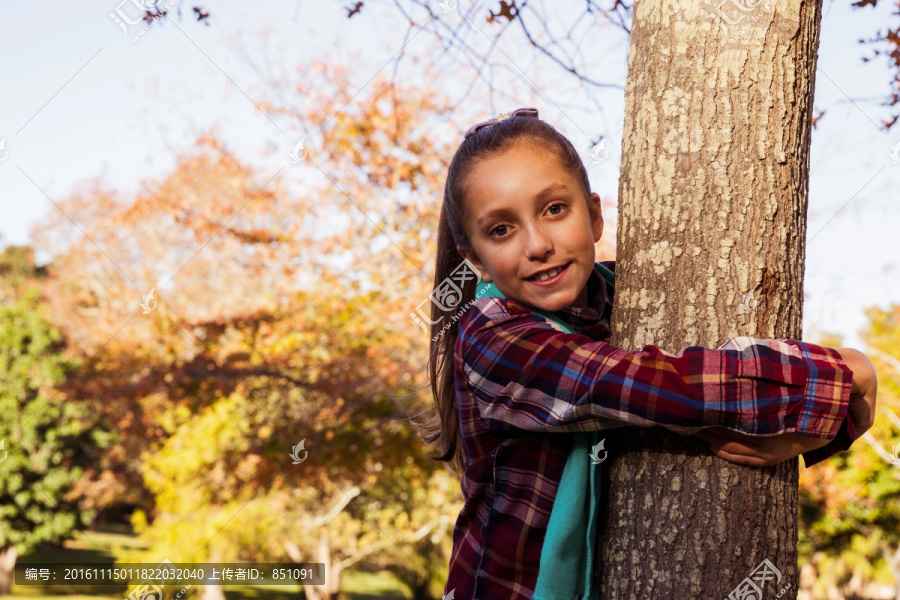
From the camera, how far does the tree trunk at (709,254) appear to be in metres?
1.26

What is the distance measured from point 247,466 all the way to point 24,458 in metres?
8.07

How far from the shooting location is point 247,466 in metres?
8.02

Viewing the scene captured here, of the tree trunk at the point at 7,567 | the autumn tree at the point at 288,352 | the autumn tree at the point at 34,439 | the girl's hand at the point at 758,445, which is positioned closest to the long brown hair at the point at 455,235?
the girl's hand at the point at 758,445

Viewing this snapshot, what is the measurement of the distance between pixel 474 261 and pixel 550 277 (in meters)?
0.23

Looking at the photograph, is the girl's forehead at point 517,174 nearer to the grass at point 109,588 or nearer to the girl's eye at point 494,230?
the girl's eye at point 494,230

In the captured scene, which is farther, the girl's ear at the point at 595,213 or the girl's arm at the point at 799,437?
the girl's ear at the point at 595,213

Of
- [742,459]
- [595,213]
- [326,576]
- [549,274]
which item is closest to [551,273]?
[549,274]

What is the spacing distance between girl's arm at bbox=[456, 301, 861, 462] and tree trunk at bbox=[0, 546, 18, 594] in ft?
53.0

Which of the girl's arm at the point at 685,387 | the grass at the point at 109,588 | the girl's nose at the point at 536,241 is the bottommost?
the grass at the point at 109,588

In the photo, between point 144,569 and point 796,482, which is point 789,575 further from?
point 144,569

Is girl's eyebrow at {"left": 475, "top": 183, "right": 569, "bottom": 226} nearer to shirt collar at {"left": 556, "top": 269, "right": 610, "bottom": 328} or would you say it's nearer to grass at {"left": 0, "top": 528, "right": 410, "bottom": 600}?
shirt collar at {"left": 556, "top": 269, "right": 610, "bottom": 328}

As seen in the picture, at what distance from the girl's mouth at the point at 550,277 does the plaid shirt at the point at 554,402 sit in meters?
0.06

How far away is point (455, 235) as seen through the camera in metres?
1.63

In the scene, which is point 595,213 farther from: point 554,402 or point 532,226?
point 554,402
